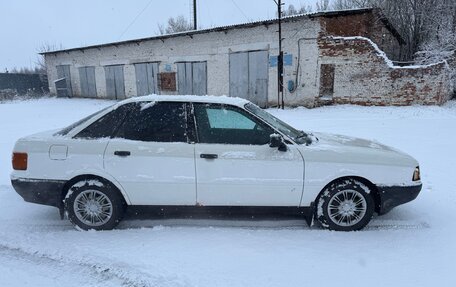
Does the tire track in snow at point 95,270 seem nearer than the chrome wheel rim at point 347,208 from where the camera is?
Yes

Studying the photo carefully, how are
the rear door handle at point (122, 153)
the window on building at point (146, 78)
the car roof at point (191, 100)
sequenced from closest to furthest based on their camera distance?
the rear door handle at point (122, 153) → the car roof at point (191, 100) → the window on building at point (146, 78)

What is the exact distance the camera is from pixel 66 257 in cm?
327


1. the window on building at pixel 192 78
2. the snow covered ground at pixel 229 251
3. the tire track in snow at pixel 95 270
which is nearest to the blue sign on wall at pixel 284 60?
the window on building at pixel 192 78

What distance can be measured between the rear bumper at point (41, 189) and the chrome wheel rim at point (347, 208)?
3.14m

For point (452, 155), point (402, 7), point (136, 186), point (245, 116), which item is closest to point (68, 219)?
point (136, 186)

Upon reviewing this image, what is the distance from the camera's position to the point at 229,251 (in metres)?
3.32

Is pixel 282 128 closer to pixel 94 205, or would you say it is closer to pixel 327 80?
pixel 94 205

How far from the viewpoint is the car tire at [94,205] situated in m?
3.75

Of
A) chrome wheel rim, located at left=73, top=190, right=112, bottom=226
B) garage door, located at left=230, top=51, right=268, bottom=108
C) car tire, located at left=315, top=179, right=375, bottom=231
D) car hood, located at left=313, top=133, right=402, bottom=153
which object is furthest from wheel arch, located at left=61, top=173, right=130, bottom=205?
garage door, located at left=230, top=51, right=268, bottom=108

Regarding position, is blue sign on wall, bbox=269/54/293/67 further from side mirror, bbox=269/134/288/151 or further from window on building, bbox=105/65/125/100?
side mirror, bbox=269/134/288/151

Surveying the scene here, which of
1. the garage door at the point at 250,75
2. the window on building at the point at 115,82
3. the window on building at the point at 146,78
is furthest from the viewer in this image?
the window on building at the point at 115,82

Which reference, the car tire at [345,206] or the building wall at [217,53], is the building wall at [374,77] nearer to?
the building wall at [217,53]

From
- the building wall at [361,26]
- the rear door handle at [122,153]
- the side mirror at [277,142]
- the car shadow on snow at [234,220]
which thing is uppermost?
the building wall at [361,26]

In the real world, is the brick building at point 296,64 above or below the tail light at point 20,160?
→ above
